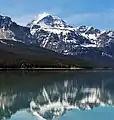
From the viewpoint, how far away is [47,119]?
33750mm

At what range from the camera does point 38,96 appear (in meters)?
55.1

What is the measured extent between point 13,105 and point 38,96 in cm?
1130

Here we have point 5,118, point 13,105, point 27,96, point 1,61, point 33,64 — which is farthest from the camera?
point 33,64

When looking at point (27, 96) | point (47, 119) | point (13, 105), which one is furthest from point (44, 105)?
point (47, 119)

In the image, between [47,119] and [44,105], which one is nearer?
[47,119]

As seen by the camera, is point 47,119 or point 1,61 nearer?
point 47,119

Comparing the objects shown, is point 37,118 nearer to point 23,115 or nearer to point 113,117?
point 23,115

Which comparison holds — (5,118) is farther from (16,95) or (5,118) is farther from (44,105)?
(16,95)

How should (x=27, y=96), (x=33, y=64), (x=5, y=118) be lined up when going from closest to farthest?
1. (x=5, y=118)
2. (x=27, y=96)
3. (x=33, y=64)

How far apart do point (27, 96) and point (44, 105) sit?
8.10 m

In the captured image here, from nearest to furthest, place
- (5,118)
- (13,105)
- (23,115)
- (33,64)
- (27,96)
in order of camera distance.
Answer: (5,118) → (23,115) → (13,105) → (27,96) → (33,64)

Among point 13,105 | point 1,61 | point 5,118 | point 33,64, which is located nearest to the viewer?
point 5,118

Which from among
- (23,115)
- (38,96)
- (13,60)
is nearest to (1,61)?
(13,60)

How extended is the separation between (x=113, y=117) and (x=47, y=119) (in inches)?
227
